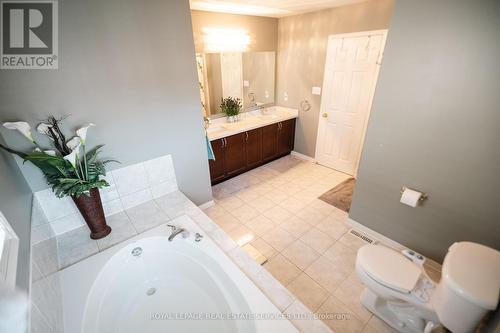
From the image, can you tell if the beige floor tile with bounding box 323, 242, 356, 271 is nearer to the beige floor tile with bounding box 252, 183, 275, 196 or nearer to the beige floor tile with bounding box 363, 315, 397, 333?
the beige floor tile with bounding box 363, 315, 397, 333

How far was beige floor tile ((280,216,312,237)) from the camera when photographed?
2.40 meters

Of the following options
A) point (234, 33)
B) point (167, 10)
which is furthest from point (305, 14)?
point (167, 10)

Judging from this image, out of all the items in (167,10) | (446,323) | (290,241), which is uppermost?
(167,10)

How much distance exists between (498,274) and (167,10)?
2.79 m

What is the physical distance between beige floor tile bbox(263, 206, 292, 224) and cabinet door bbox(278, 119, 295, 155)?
1.50 meters

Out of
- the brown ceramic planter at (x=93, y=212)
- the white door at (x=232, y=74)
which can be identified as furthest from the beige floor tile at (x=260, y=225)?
the white door at (x=232, y=74)

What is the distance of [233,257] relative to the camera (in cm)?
156

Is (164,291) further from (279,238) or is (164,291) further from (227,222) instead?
(279,238)

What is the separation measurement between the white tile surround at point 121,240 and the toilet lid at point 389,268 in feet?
1.79

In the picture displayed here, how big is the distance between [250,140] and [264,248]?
5.77 ft

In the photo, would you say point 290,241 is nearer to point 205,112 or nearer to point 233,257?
point 233,257

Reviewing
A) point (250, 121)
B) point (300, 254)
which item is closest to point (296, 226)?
point (300, 254)

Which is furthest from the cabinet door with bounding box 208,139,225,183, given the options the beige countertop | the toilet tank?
the toilet tank

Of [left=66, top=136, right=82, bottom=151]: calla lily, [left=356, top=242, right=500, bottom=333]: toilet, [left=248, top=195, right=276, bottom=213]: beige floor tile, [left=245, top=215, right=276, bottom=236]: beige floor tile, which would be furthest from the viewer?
[left=248, top=195, right=276, bottom=213]: beige floor tile
